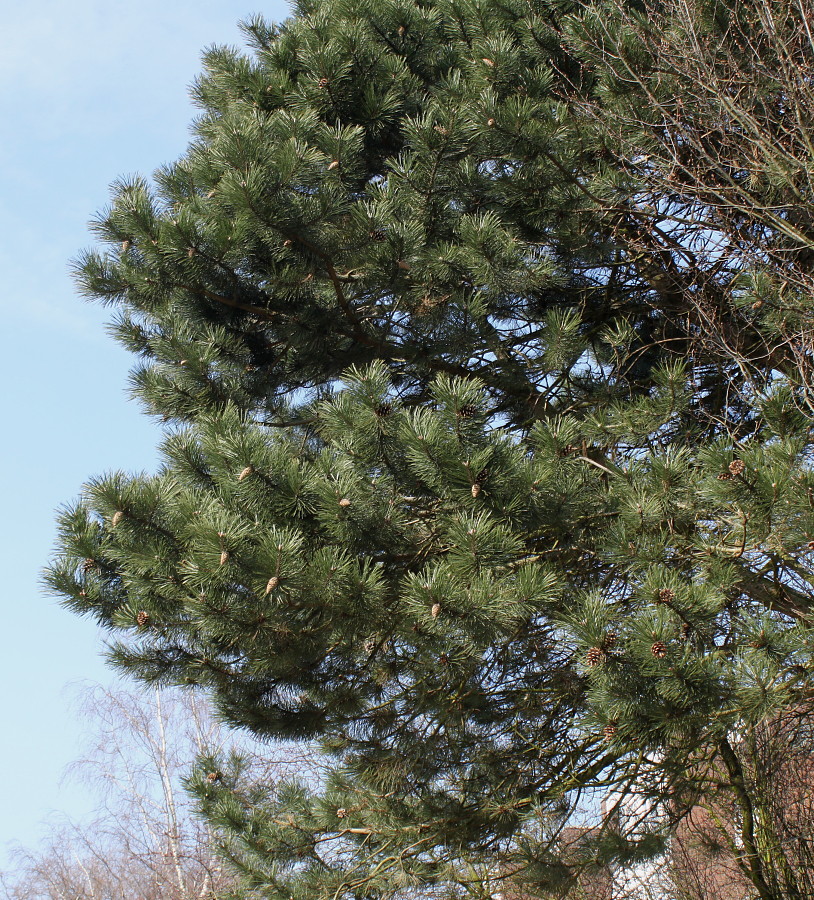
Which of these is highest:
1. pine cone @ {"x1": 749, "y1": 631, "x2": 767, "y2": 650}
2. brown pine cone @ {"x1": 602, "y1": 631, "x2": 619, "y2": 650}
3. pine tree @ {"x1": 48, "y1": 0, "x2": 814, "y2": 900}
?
pine tree @ {"x1": 48, "y1": 0, "x2": 814, "y2": 900}

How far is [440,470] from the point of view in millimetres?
3479

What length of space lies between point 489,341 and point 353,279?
827 millimetres

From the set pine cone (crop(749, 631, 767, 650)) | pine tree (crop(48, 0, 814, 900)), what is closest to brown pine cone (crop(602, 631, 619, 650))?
pine tree (crop(48, 0, 814, 900))

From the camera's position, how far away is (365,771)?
4.73 m

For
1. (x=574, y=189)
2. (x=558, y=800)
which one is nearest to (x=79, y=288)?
(x=574, y=189)

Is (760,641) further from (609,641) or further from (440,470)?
(440,470)

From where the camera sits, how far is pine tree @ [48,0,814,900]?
11.3 feet

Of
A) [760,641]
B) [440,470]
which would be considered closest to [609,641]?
[760,641]

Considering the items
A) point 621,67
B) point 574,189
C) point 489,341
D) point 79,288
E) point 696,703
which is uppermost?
point 79,288

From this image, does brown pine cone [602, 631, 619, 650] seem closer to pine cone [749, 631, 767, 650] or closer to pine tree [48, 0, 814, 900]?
pine tree [48, 0, 814, 900]

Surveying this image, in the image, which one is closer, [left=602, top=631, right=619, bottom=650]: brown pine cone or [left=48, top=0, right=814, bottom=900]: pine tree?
[left=602, top=631, right=619, bottom=650]: brown pine cone

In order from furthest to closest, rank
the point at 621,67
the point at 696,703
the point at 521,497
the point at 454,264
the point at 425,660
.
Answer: the point at 621,67, the point at 454,264, the point at 425,660, the point at 521,497, the point at 696,703

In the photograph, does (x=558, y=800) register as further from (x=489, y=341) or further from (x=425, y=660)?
(x=489, y=341)

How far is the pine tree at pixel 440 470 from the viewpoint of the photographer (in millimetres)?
3445
